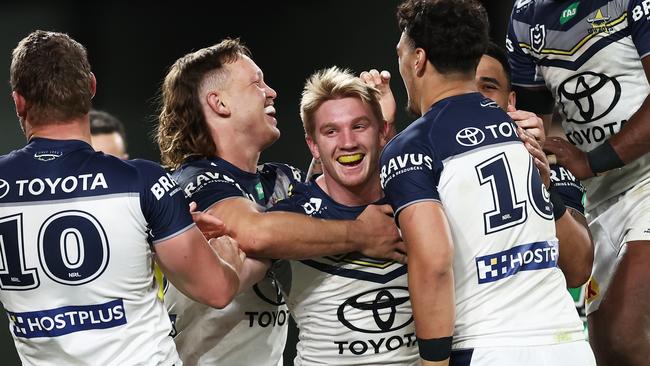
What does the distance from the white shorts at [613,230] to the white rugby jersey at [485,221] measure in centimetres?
103

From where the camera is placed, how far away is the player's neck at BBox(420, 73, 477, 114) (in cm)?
348

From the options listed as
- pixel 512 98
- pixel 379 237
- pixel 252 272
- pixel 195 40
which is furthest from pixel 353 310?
pixel 195 40

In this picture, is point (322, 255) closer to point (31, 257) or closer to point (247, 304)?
point (247, 304)

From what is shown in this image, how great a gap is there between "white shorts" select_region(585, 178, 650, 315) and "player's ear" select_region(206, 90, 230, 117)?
6.13ft

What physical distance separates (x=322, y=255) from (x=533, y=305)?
89cm

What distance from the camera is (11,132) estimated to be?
26.4 ft

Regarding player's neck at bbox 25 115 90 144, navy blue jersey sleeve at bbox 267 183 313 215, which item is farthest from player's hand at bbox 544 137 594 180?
player's neck at bbox 25 115 90 144

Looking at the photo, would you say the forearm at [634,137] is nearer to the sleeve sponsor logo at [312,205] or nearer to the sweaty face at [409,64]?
the sweaty face at [409,64]

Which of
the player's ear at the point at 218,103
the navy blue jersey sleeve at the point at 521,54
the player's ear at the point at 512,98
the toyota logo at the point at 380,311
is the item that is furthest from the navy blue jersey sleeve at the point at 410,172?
the navy blue jersey sleeve at the point at 521,54

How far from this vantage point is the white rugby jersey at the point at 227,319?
415 cm

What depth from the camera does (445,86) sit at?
11.4 feet

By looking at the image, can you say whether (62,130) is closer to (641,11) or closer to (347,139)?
(347,139)

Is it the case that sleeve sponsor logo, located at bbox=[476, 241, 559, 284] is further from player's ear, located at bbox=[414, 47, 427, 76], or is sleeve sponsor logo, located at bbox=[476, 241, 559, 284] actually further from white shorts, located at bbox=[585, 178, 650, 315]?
white shorts, located at bbox=[585, 178, 650, 315]

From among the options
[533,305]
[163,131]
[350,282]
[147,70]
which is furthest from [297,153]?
[533,305]
